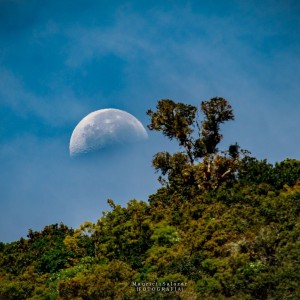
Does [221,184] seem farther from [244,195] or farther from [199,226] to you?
[199,226]

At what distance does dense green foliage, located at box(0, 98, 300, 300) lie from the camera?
21797mm

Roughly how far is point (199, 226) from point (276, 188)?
335 inches

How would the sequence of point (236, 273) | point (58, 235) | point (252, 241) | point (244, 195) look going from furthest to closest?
1. point (58, 235)
2. point (244, 195)
3. point (252, 241)
4. point (236, 273)

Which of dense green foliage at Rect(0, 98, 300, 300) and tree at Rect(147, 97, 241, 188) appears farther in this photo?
tree at Rect(147, 97, 241, 188)

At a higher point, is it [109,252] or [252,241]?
[109,252]

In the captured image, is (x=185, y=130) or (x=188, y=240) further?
(x=185, y=130)

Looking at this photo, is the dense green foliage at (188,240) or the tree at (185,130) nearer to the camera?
the dense green foliage at (188,240)

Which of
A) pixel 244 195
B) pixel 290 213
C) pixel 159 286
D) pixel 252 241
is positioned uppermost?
pixel 244 195

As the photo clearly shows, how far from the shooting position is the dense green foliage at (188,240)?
71.5 feet

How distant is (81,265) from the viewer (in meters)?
30.8

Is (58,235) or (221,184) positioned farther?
(58,235)

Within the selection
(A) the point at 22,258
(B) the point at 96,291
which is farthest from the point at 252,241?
(A) the point at 22,258

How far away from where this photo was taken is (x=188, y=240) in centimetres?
2802

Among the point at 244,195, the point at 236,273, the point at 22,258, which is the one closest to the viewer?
the point at 236,273
